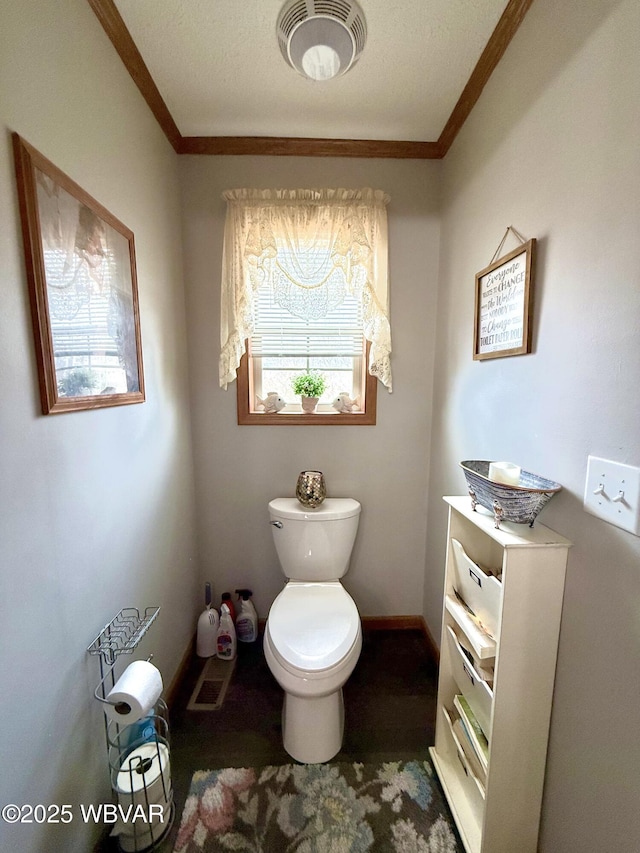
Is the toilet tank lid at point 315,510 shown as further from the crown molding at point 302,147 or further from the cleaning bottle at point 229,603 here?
the crown molding at point 302,147

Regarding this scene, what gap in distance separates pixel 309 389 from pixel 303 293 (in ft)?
1.46

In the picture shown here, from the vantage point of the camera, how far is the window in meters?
1.50

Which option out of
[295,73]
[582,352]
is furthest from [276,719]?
[295,73]

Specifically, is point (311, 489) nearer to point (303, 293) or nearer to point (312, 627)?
point (312, 627)

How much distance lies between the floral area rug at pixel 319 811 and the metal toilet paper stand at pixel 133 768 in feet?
0.40

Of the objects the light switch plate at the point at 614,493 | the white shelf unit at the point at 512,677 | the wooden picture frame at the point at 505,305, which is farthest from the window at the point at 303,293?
the light switch plate at the point at 614,493

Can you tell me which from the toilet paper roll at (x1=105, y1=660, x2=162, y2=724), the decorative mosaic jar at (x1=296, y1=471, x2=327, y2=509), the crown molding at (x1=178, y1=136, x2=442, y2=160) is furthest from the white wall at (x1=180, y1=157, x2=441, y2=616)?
the toilet paper roll at (x1=105, y1=660, x2=162, y2=724)

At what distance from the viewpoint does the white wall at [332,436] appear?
1563 mm

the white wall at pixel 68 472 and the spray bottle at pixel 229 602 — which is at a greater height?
the white wall at pixel 68 472

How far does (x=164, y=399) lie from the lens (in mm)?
1412

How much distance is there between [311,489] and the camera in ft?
5.19

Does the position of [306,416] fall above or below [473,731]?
above

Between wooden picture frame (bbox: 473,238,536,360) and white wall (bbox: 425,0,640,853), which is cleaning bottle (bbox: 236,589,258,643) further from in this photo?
wooden picture frame (bbox: 473,238,536,360)

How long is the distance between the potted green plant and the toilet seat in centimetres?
83
